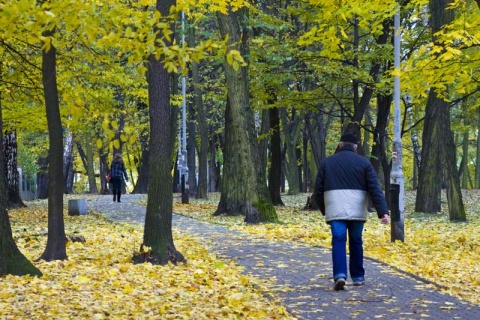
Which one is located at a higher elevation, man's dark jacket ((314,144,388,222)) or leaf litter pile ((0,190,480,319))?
man's dark jacket ((314,144,388,222))

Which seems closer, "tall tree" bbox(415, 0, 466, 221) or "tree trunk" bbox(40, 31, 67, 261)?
"tree trunk" bbox(40, 31, 67, 261)

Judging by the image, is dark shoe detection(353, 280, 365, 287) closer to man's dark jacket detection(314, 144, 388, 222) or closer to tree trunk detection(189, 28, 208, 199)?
man's dark jacket detection(314, 144, 388, 222)

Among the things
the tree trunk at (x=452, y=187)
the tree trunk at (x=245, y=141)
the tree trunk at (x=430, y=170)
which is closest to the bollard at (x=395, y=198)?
the tree trunk at (x=245, y=141)

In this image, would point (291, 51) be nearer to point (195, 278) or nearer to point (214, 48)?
point (195, 278)

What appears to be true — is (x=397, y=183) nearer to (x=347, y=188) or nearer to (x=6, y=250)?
(x=347, y=188)

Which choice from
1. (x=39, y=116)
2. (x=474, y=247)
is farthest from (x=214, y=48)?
(x=39, y=116)

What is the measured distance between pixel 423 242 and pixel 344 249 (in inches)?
245

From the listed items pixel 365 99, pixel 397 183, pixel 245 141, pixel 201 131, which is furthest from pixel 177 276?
pixel 201 131

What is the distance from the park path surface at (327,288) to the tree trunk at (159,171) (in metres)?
1.34

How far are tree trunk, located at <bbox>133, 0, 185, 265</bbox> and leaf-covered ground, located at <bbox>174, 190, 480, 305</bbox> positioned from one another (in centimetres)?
353

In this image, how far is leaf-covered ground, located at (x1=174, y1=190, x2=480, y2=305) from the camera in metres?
10.9

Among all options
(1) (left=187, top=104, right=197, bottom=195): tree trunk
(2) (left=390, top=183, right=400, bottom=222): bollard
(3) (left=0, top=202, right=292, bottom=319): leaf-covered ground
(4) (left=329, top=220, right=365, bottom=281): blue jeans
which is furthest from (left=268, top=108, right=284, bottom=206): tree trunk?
(4) (left=329, top=220, right=365, bottom=281): blue jeans

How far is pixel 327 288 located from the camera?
9672 millimetres

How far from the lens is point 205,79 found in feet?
136
